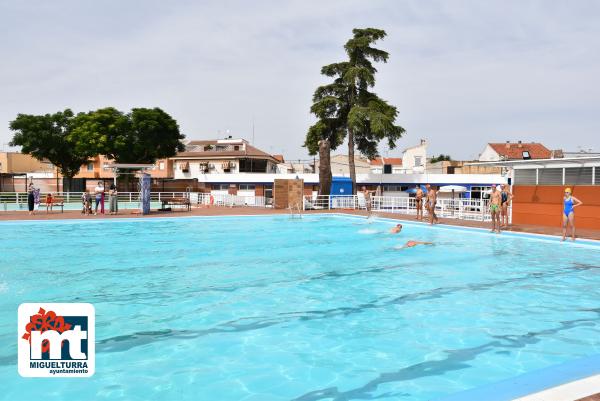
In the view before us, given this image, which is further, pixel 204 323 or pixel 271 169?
pixel 271 169

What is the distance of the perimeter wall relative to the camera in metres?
18.1

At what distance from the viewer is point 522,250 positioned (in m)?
15.1

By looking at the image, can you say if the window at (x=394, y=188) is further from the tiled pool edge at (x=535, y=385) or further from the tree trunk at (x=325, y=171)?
the tiled pool edge at (x=535, y=385)

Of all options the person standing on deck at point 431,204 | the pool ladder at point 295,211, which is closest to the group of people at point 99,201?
the pool ladder at point 295,211

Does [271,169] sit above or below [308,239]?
above

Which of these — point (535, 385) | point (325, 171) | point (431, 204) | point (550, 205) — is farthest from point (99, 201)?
point (535, 385)

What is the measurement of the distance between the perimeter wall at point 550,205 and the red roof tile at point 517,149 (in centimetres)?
5074

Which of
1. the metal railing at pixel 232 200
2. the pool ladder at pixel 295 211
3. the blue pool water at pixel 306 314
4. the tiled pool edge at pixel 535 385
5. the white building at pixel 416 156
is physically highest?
the white building at pixel 416 156

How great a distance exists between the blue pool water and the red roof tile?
2267 inches

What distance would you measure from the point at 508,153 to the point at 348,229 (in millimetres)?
56171

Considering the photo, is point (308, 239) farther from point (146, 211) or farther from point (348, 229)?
point (146, 211)

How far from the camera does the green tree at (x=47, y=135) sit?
52438 mm

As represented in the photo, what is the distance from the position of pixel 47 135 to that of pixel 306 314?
5347 centimetres

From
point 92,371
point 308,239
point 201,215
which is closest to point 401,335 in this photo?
point 92,371
